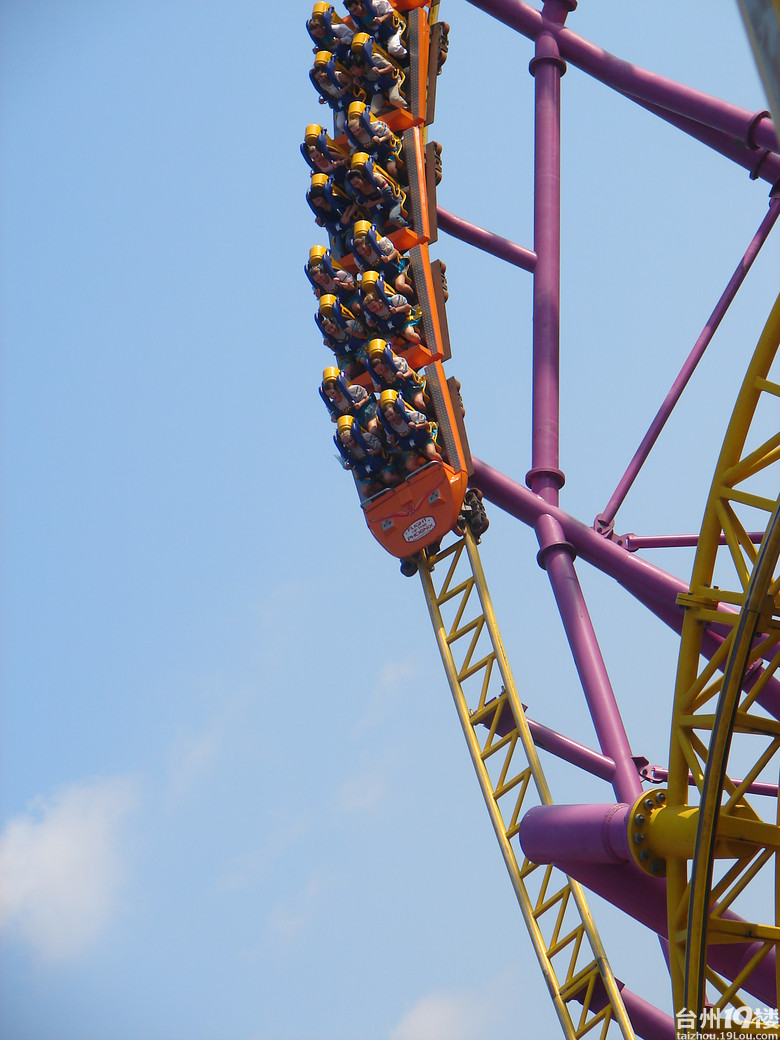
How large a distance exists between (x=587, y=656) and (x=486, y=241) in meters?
4.05

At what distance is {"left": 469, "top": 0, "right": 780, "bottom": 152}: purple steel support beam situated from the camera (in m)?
9.34

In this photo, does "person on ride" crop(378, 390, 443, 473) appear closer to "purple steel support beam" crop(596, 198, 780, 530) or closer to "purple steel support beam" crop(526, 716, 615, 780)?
"purple steel support beam" crop(596, 198, 780, 530)

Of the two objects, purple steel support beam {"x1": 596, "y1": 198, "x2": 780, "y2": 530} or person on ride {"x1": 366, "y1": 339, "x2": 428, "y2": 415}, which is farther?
person on ride {"x1": 366, "y1": 339, "x2": 428, "y2": 415}

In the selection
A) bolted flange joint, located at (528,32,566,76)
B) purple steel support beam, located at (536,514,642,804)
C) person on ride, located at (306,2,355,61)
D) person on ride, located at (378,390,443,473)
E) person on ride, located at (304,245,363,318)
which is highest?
person on ride, located at (306,2,355,61)

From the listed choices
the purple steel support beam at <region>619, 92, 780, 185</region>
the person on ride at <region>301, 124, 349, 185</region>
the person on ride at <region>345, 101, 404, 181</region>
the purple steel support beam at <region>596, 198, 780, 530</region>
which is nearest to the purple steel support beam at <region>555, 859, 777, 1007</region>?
the purple steel support beam at <region>596, 198, 780, 530</region>

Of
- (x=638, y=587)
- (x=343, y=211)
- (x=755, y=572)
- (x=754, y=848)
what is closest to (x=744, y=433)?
(x=755, y=572)

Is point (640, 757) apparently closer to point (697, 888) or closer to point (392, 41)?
point (697, 888)

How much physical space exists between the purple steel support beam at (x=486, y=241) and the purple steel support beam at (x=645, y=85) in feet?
4.60

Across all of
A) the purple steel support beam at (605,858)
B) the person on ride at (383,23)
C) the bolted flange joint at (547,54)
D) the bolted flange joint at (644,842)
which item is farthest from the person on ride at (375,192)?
the bolted flange joint at (644,842)

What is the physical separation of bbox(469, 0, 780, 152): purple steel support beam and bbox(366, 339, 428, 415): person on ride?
8.27 ft

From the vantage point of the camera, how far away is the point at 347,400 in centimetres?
1137

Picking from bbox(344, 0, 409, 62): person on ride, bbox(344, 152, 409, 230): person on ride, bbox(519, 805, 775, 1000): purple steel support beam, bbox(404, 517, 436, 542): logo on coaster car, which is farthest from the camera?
bbox(344, 0, 409, 62): person on ride

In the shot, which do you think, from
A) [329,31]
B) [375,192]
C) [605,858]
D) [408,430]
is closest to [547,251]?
[375,192]

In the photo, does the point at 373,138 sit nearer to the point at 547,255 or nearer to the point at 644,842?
the point at 547,255
